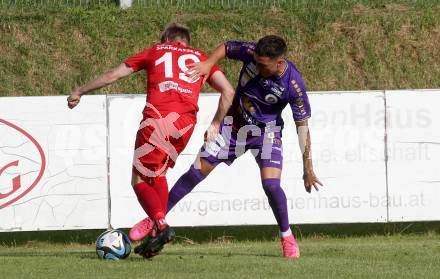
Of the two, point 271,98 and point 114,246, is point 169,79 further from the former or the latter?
point 114,246

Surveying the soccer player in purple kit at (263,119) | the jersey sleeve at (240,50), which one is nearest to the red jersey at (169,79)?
the soccer player in purple kit at (263,119)

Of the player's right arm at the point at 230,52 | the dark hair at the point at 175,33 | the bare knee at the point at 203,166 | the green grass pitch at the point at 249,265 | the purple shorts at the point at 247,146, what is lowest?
the green grass pitch at the point at 249,265

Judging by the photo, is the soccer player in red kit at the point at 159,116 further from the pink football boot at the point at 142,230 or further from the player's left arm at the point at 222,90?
the player's left arm at the point at 222,90

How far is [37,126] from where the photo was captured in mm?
12312

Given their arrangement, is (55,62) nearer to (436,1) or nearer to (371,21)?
(371,21)

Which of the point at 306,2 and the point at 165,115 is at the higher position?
the point at 306,2

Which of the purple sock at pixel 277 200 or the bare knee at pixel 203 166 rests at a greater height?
the bare knee at pixel 203 166

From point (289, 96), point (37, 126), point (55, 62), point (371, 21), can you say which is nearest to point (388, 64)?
point (371, 21)

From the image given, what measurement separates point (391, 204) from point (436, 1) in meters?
6.81

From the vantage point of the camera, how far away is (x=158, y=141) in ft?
28.9

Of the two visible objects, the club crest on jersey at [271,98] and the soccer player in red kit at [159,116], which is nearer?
the soccer player in red kit at [159,116]

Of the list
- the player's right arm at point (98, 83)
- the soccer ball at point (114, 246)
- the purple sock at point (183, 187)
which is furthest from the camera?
the purple sock at point (183, 187)

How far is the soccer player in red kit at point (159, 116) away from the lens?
8805 mm

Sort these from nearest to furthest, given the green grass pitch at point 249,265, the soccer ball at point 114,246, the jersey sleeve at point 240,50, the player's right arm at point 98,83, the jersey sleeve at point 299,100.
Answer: the green grass pitch at point 249,265, the player's right arm at point 98,83, the soccer ball at point 114,246, the jersey sleeve at point 299,100, the jersey sleeve at point 240,50
